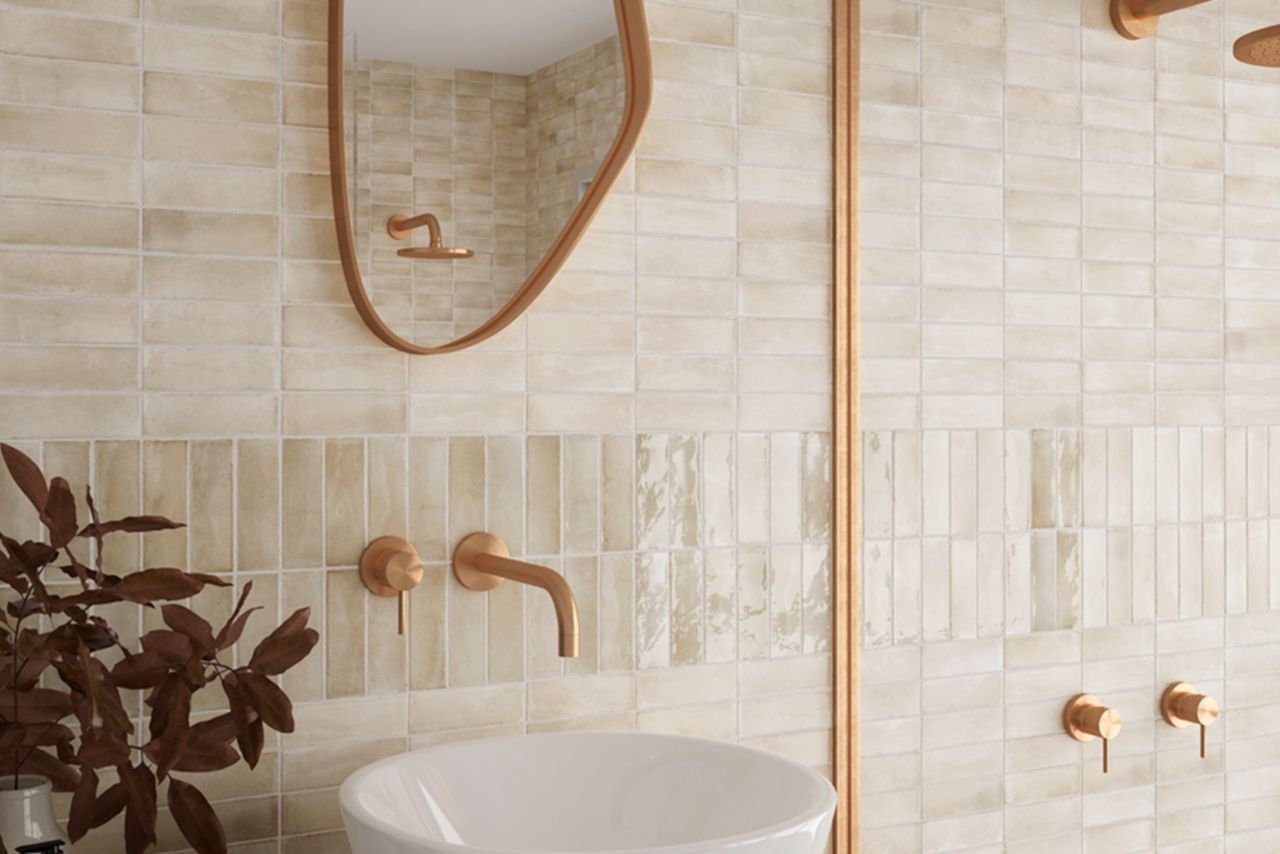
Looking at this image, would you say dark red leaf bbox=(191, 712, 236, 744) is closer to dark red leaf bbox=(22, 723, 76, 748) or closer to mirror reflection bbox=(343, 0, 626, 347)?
dark red leaf bbox=(22, 723, 76, 748)

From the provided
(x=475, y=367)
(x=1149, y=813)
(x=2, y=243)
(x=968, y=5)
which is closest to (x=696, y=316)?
(x=475, y=367)

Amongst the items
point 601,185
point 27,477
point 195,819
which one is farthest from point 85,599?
point 601,185

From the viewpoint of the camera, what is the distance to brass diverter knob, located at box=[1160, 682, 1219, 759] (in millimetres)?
2078

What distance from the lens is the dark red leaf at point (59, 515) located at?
1.24 metres

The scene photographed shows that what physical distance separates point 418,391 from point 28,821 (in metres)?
0.64

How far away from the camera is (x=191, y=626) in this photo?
130cm

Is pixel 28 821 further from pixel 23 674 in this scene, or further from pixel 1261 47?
pixel 1261 47

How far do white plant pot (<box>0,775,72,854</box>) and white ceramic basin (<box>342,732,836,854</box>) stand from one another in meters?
0.31

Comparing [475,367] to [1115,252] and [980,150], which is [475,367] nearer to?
[980,150]

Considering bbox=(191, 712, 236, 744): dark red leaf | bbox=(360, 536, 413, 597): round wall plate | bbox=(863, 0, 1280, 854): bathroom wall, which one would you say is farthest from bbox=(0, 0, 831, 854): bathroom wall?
bbox=(191, 712, 236, 744): dark red leaf

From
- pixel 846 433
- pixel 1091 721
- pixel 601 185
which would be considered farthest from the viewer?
pixel 1091 721

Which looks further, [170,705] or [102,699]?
[170,705]

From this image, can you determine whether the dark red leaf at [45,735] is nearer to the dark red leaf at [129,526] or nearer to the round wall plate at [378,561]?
the dark red leaf at [129,526]

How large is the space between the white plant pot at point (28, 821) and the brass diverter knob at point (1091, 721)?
1.41m
